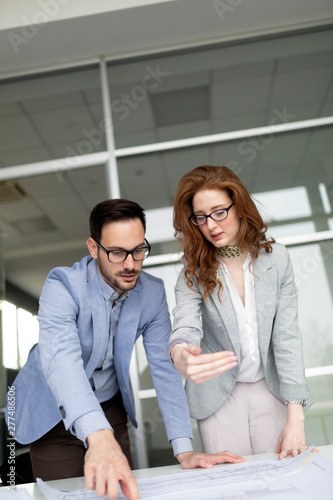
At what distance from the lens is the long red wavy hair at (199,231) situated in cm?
178

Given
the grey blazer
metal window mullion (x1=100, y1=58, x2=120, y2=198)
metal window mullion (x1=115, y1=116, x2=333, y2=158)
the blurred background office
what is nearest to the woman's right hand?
the grey blazer

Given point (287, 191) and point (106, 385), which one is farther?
point (287, 191)

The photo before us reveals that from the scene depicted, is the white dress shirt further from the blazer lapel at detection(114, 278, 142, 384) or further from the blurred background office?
the blurred background office

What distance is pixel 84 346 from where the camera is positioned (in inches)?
68.1

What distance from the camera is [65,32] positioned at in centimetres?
372

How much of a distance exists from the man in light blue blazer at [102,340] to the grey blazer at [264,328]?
16 cm

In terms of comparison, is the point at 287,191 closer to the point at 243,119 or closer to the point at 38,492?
the point at 243,119

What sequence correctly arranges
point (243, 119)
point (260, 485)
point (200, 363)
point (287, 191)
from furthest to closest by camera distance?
point (243, 119) → point (287, 191) → point (200, 363) → point (260, 485)

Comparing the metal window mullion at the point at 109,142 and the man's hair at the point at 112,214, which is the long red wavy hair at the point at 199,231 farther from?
the metal window mullion at the point at 109,142

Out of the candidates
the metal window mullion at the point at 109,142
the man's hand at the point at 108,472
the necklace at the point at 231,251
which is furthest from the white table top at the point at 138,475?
the metal window mullion at the point at 109,142

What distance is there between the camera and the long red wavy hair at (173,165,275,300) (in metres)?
1.78

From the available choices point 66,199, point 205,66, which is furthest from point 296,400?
point 66,199

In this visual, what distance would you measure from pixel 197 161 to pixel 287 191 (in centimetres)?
72

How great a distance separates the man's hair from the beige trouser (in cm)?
75
